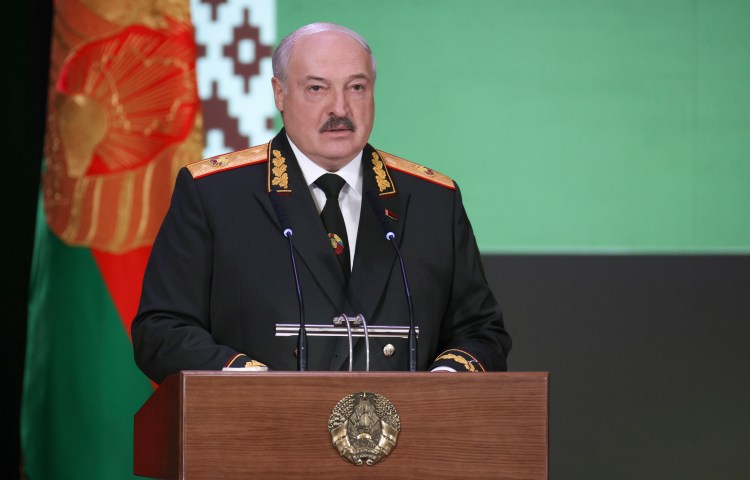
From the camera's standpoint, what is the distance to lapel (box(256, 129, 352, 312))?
2.30 metres

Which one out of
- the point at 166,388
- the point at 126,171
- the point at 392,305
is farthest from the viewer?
the point at 126,171

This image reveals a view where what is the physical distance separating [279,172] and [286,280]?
28cm

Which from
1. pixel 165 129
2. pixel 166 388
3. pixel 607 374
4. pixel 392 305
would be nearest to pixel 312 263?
pixel 392 305

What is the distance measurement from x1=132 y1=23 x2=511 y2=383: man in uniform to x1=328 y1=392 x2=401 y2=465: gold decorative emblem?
0.41 meters

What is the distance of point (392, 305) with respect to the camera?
2.35 meters

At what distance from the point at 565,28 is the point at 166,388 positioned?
233 centimetres

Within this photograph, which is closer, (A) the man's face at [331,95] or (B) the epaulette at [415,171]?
(A) the man's face at [331,95]

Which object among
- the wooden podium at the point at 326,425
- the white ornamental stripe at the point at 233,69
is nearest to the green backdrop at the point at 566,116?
the white ornamental stripe at the point at 233,69

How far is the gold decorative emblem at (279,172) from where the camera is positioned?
2.44 m

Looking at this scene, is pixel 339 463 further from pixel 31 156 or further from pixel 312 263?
pixel 31 156

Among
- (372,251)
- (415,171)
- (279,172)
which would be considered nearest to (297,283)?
(372,251)

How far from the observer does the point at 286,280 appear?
232cm

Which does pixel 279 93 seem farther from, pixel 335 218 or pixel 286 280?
pixel 286 280

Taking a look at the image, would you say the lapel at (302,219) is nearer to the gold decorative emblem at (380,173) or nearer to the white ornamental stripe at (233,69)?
the gold decorative emblem at (380,173)
